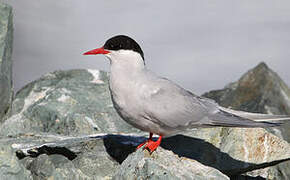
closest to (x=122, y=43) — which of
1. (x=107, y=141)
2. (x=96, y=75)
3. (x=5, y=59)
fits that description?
(x=107, y=141)

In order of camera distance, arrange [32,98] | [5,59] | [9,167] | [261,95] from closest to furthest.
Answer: [9,167] < [5,59] < [32,98] < [261,95]

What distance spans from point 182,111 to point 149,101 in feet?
1.62

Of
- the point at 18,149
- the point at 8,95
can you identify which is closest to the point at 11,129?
the point at 8,95

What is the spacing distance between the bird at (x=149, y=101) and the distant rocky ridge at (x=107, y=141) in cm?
46

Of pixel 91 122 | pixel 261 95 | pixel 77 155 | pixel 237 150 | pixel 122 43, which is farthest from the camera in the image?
pixel 261 95

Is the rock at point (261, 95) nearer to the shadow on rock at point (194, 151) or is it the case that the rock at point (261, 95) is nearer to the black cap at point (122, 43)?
the shadow on rock at point (194, 151)

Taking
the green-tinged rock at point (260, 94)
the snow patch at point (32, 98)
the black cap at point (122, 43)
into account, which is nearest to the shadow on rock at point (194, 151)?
the black cap at point (122, 43)

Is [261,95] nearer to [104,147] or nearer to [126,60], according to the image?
[104,147]

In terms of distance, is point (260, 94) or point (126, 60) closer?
point (126, 60)

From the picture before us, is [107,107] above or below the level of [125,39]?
below

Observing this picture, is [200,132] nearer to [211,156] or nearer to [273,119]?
[211,156]

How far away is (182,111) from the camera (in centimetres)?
569

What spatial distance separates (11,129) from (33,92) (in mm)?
1585

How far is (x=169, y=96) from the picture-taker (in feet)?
18.7
